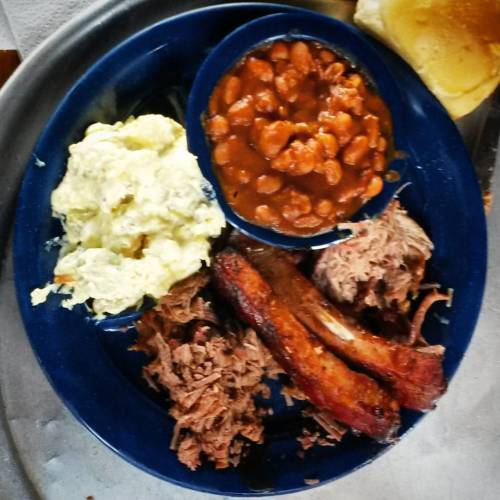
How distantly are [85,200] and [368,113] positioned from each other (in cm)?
88

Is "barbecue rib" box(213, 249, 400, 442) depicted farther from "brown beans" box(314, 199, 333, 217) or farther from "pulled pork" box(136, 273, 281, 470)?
"brown beans" box(314, 199, 333, 217)

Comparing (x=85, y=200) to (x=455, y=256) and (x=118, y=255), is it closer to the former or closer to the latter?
(x=118, y=255)

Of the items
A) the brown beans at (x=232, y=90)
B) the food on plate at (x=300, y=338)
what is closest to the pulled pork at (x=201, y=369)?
the food on plate at (x=300, y=338)

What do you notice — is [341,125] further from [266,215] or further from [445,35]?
[445,35]

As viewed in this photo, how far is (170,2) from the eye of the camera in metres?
2.29

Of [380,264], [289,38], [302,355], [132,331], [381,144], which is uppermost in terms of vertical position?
[289,38]

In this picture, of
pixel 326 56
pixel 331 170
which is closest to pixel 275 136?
pixel 331 170

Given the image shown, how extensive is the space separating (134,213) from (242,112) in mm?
427

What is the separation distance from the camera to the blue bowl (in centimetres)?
191

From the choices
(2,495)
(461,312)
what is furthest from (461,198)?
(2,495)

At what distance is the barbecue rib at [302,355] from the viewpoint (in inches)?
82.7

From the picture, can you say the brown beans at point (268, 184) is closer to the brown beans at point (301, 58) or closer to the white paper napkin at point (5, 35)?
the brown beans at point (301, 58)

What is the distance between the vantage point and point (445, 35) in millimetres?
2064

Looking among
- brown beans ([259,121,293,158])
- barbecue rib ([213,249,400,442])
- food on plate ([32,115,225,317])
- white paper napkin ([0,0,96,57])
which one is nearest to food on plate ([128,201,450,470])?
barbecue rib ([213,249,400,442])
